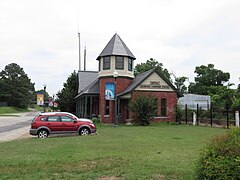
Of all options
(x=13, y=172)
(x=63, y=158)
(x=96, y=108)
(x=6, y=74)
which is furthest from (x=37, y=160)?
(x=6, y=74)

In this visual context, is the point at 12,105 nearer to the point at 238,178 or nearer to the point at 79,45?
the point at 79,45

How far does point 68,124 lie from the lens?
61.1 feet

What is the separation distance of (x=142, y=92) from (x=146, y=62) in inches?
1473

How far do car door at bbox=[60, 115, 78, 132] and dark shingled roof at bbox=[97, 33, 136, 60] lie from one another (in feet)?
47.5

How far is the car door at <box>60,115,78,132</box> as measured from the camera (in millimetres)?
18544

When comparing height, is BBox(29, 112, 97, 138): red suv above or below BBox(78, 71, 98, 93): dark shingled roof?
below

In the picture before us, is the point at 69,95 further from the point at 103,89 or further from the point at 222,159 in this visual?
the point at 222,159

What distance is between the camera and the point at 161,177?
6539 mm

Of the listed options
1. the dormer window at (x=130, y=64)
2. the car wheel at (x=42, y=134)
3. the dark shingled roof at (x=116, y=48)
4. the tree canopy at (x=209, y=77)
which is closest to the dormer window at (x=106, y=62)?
the dark shingled roof at (x=116, y=48)

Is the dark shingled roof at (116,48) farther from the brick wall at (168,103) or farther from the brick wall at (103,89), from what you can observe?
the brick wall at (168,103)

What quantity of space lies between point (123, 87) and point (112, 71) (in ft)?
6.86

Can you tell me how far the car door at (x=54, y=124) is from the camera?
18375mm

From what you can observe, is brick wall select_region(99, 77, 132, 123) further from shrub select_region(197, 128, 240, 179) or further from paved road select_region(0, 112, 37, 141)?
shrub select_region(197, 128, 240, 179)

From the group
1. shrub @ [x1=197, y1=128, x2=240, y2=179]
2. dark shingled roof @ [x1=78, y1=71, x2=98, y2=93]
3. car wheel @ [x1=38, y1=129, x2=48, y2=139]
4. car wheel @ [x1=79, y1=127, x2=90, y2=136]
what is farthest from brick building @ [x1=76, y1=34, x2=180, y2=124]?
shrub @ [x1=197, y1=128, x2=240, y2=179]
